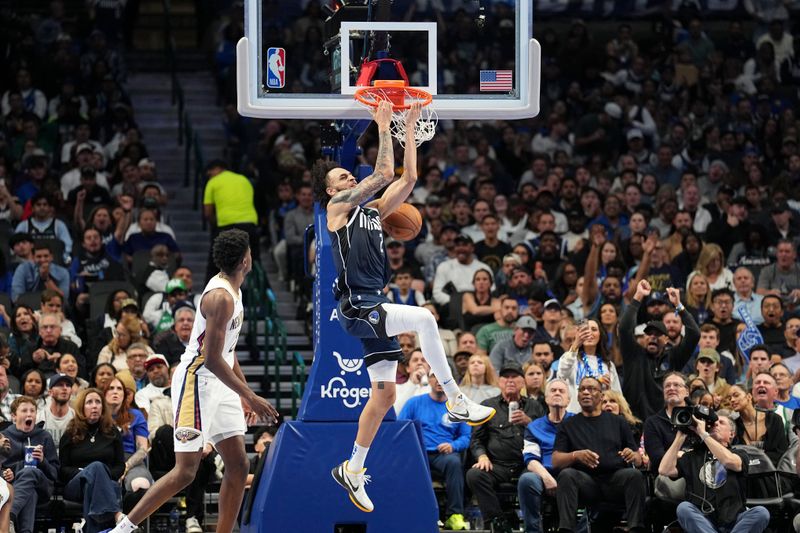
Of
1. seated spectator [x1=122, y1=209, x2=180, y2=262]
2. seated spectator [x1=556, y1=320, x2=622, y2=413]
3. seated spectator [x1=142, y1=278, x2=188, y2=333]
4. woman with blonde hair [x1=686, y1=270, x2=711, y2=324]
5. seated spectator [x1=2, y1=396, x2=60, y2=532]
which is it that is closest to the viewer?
seated spectator [x1=2, y1=396, x2=60, y2=532]

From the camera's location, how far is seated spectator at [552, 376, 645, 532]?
12.6 metres

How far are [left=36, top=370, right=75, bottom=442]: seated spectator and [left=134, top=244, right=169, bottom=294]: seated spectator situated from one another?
292 centimetres

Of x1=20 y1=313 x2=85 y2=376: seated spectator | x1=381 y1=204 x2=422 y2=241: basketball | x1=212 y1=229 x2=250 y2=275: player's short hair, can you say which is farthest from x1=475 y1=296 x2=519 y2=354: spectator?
x1=212 y1=229 x2=250 y2=275: player's short hair

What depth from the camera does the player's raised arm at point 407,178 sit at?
384 inches

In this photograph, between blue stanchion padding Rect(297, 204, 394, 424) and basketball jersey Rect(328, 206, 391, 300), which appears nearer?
basketball jersey Rect(328, 206, 391, 300)

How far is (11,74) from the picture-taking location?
21016 millimetres

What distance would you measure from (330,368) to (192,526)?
8.78 feet

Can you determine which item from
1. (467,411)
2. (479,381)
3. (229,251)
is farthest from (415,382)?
(229,251)

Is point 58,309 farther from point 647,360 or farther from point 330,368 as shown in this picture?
point 647,360

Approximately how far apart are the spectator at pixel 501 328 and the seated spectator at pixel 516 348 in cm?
34

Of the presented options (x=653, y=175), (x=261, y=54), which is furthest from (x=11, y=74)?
(x=261, y=54)

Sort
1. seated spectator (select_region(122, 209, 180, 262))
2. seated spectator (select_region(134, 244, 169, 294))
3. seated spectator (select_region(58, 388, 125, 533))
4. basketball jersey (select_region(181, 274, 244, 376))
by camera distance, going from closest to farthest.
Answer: basketball jersey (select_region(181, 274, 244, 376)) → seated spectator (select_region(58, 388, 125, 533)) → seated spectator (select_region(134, 244, 169, 294)) → seated spectator (select_region(122, 209, 180, 262))

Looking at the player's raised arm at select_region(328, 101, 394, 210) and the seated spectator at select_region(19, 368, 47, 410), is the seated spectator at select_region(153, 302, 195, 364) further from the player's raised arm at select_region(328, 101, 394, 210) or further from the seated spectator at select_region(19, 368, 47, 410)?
the player's raised arm at select_region(328, 101, 394, 210)

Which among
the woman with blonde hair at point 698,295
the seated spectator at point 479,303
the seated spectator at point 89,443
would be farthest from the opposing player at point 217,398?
the woman with blonde hair at point 698,295
